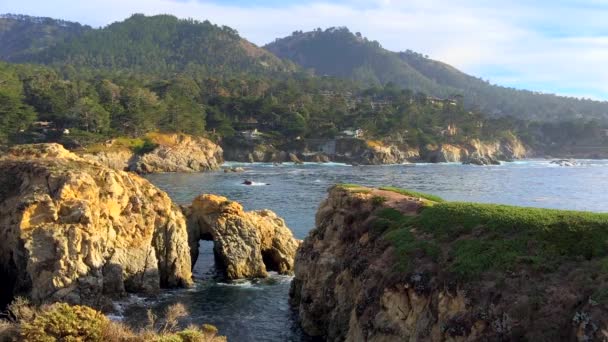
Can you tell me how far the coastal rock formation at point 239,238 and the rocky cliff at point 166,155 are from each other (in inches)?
2477

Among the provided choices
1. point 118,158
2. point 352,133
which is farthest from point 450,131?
point 118,158

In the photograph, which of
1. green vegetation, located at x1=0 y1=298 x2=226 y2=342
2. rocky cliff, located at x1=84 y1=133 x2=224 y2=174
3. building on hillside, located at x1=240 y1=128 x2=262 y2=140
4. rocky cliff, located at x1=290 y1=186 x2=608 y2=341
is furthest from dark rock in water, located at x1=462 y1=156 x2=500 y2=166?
green vegetation, located at x1=0 y1=298 x2=226 y2=342

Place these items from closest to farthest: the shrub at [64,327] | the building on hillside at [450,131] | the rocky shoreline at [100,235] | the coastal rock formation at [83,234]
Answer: the shrub at [64,327] → the coastal rock formation at [83,234] → the rocky shoreline at [100,235] → the building on hillside at [450,131]

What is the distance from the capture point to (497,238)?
19469mm

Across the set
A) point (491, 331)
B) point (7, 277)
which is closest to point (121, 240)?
point (7, 277)

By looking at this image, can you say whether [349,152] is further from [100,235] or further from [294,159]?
[100,235]

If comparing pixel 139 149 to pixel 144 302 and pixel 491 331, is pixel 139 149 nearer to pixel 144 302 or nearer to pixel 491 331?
pixel 144 302

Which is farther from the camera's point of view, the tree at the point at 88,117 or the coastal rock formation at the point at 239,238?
the tree at the point at 88,117

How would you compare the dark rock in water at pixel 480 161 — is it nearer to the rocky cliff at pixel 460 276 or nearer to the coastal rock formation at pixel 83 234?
the coastal rock formation at pixel 83 234

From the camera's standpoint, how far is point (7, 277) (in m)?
30.1

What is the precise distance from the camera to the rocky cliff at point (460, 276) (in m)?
15.8

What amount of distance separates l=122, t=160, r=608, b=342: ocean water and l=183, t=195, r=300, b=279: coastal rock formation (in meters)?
1.37

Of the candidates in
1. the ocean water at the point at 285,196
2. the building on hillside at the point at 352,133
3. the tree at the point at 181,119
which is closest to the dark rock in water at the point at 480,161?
the ocean water at the point at 285,196

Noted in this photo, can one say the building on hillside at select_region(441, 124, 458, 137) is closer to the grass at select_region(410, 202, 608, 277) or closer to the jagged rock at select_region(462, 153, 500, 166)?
the jagged rock at select_region(462, 153, 500, 166)
